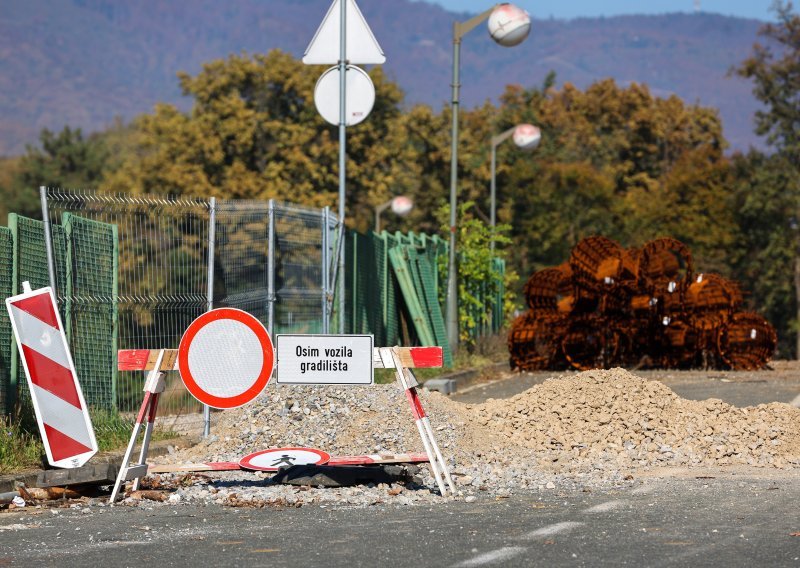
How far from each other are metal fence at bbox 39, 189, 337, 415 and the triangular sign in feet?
6.24

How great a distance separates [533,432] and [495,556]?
593 cm

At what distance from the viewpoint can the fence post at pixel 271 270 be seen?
15104 mm

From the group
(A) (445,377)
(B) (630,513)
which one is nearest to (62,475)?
(B) (630,513)

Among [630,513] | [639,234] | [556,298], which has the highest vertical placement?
[639,234]

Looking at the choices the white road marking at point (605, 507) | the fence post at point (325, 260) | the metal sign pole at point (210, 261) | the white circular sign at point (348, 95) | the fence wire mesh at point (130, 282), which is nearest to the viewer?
the white road marking at point (605, 507)

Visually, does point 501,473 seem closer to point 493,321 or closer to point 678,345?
point 678,345

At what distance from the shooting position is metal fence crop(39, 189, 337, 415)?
13.2 metres

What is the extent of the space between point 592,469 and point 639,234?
51.5m

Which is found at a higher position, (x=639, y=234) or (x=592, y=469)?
(x=639, y=234)

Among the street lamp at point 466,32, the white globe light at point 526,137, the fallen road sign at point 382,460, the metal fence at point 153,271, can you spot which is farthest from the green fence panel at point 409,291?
the fallen road sign at point 382,460

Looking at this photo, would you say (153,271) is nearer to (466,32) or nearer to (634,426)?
(634,426)

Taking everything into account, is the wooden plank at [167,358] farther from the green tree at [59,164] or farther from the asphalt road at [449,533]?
the green tree at [59,164]

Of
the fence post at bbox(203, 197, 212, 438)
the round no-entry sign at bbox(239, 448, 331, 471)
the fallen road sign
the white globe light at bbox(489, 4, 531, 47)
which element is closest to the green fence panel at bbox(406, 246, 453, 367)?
the white globe light at bbox(489, 4, 531, 47)

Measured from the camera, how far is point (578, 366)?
86.2ft
